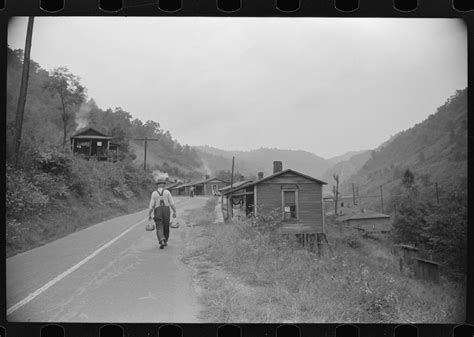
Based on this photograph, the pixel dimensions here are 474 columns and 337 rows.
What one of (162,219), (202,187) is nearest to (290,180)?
(202,187)

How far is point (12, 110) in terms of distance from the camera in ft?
14.7

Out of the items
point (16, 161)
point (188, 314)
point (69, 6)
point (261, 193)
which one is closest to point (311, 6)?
point (69, 6)

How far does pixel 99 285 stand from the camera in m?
4.41

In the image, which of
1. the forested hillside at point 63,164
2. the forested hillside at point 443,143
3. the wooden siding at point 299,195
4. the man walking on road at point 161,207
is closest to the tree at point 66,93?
the forested hillside at point 63,164

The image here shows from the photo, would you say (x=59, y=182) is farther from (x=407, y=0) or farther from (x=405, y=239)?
(x=405, y=239)

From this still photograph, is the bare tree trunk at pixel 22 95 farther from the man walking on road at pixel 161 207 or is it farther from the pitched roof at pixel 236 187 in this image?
the pitched roof at pixel 236 187

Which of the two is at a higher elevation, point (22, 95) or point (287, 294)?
point (22, 95)

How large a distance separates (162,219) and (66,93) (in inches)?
123

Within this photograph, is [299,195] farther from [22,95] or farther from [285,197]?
[22,95]

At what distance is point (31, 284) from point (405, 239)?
21.7m

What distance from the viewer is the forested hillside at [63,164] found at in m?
4.92

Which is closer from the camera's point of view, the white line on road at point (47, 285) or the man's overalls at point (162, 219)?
the white line on road at point (47, 285)

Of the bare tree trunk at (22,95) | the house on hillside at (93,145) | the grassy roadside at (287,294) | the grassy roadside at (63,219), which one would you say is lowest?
the grassy roadside at (287,294)

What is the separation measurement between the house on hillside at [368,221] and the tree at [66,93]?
73.6ft
